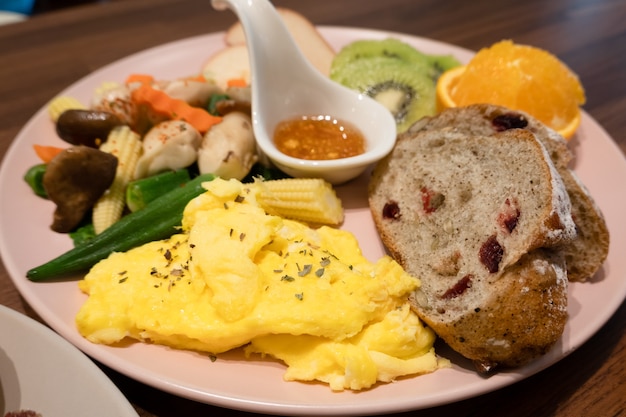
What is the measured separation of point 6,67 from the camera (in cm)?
397

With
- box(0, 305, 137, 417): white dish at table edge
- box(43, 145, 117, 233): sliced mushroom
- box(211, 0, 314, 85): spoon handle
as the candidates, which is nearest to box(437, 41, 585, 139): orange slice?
box(211, 0, 314, 85): spoon handle

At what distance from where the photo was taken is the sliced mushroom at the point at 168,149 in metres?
2.71

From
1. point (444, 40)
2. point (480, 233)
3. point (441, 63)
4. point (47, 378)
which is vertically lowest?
point (444, 40)

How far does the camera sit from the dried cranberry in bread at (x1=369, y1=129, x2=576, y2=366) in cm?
190

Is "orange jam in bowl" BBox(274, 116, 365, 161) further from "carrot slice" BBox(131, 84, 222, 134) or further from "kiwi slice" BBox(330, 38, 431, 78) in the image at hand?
"kiwi slice" BBox(330, 38, 431, 78)

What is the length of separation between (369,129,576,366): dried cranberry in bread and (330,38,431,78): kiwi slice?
1.32m

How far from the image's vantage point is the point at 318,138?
303cm

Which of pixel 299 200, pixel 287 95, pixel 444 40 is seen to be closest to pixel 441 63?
pixel 444 40

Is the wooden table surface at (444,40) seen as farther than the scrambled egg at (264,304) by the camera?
Yes

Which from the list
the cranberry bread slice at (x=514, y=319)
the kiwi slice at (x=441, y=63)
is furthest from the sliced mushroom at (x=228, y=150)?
the kiwi slice at (x=441, y=63)

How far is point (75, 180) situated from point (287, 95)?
4.17ft

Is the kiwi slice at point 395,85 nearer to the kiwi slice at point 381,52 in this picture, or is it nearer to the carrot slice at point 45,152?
the kiwi slice at point 381,52

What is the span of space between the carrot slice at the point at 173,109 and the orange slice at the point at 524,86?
140 cm

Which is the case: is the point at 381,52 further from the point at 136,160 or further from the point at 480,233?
the point at 480,233
